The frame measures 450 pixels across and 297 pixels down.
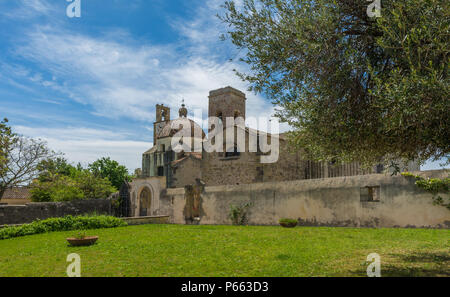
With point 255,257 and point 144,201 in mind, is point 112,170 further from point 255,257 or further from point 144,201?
point 255,257

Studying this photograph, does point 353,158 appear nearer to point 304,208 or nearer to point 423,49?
point 423,49

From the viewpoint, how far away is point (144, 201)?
3025cm

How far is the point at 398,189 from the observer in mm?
13602

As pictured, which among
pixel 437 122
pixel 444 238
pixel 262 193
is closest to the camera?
pixel 437 122

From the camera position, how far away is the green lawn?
22.4 feet

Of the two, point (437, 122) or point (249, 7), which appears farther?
point (249, 7)

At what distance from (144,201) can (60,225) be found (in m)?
12.2

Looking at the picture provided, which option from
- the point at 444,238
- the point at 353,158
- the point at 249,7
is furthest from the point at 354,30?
the point at 444,238

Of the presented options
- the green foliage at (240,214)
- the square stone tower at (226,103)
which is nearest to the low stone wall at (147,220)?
the green foliage at (240,214)

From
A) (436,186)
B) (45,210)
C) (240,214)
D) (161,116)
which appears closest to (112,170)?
(161,116)

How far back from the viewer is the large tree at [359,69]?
5.61 metres

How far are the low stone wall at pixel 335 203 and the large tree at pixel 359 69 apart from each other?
6.11 m

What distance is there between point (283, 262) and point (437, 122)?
4404 mm
